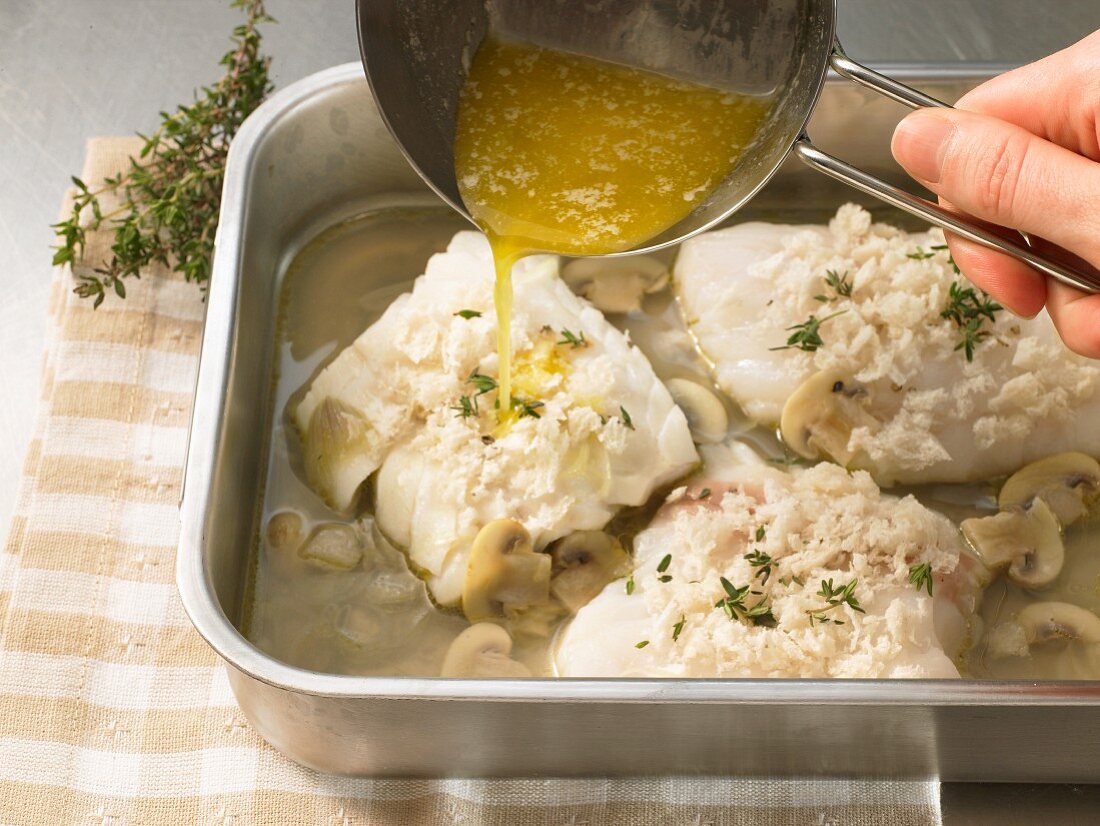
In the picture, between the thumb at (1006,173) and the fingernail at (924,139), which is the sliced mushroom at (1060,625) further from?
the fingernail at (924,139)

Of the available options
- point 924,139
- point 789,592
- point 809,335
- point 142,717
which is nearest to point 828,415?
point 809,335

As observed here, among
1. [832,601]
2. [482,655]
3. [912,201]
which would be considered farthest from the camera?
[482,655]

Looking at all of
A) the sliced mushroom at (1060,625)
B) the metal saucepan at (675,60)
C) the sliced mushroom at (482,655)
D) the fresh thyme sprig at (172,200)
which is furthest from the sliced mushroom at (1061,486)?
the fresh thyme sprig at (172,200)

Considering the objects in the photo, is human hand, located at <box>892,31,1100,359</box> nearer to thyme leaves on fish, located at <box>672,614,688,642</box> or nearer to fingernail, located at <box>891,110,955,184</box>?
fingernail, located at <box>891,110,955,184</box>

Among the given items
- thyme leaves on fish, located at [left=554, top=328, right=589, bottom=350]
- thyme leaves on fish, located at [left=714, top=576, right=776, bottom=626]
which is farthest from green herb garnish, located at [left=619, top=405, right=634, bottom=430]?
thyme leaves on fish, located at [left=714, top=576, right=776, bottom=626]

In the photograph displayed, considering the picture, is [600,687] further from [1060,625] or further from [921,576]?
[1060,625]

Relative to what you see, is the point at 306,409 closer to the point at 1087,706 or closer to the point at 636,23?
the point at 636,23
